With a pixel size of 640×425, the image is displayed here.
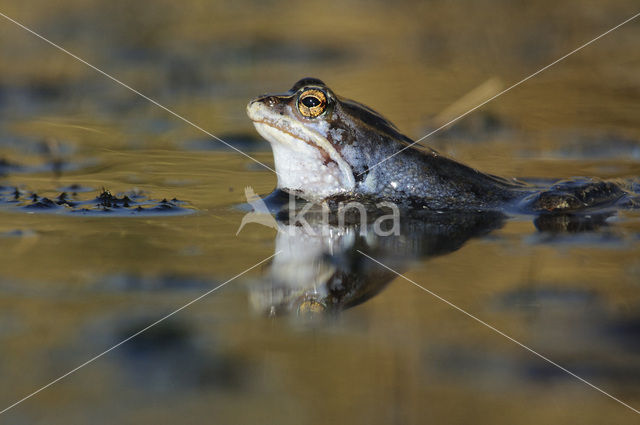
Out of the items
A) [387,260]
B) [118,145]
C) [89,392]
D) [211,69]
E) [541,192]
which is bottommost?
[89,392]

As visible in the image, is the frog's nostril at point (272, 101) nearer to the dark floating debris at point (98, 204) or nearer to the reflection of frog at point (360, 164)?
the reflection of frog at point (360, 164)

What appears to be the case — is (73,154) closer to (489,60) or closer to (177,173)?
(177,173)

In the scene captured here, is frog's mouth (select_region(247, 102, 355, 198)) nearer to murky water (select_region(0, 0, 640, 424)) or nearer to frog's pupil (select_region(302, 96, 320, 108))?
frog's pupil (select_region(302, 96, 320, 108))

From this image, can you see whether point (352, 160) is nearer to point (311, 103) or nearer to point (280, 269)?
point (311, 103)

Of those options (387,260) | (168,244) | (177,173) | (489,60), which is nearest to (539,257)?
(387,260)

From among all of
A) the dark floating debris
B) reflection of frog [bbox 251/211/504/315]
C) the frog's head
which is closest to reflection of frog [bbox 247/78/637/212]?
the frog's head

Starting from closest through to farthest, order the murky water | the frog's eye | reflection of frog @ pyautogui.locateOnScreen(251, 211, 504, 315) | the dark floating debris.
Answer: the murky water → reflection of frog @ pyautogui.locateOnScreen(251, 211, 504, 315) → the dark floating debris → the frog's eye

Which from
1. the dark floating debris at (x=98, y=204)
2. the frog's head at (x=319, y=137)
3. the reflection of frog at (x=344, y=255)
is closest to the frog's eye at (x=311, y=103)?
the frog's head at (x=319, y=137)

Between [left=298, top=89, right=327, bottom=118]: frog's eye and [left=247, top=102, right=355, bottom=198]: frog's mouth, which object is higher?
[left=298, top=89, right=327, bottom=118]: frog's eye

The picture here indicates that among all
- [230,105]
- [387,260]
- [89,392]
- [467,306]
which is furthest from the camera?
[230,105]
